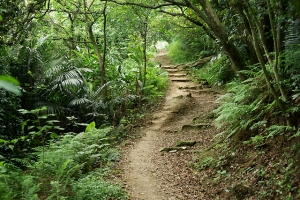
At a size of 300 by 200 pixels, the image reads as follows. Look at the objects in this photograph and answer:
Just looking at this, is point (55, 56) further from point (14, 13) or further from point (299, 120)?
point (299, 120)

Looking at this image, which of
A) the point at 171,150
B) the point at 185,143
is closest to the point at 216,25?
the point at 185,143

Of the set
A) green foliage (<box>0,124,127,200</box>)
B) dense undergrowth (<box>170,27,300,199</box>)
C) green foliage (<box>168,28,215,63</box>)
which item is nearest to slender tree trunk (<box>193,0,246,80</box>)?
dense undergrowth (<box>170,27,300,199</box>)

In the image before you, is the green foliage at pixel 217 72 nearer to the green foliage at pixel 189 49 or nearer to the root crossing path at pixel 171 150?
the root crossing path at pixel 171 150

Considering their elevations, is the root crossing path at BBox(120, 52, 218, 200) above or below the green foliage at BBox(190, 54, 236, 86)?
below

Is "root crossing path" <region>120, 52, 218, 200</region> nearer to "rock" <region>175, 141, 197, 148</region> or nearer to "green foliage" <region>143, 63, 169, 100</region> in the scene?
"rock" <region>175, 141, 197, 148</region>

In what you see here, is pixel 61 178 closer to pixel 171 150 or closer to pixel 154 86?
pixel 171 150

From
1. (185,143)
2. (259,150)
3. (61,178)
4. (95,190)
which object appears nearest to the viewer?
(95,190)

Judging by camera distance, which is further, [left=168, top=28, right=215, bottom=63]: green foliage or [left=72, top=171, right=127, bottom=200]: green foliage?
[left=168, top=28, right=215, bottom=63]: green foliage

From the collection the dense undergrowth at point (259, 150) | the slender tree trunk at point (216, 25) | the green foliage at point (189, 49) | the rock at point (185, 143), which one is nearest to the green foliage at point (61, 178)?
the dense undergrowth at point (259, 150)

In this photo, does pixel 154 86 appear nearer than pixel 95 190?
No

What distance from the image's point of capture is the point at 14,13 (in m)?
5.69

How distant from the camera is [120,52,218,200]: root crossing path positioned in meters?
4.89

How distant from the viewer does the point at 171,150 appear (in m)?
6.75

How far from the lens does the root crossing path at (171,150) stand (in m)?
4.89
